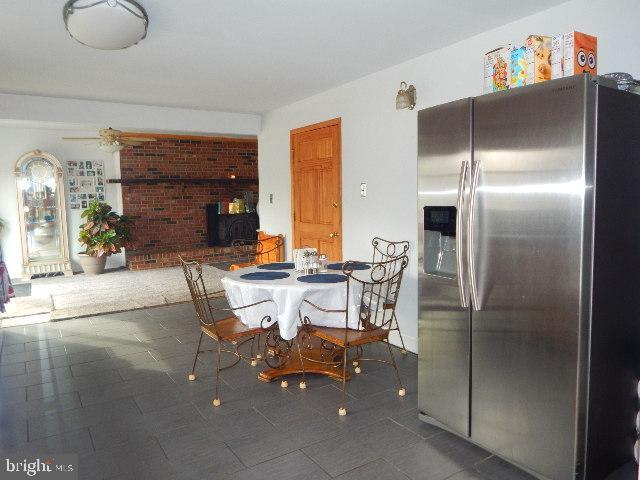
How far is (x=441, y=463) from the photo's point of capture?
236cm

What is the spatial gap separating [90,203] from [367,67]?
19.5 ft

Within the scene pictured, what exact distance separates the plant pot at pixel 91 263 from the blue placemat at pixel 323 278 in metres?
5.69

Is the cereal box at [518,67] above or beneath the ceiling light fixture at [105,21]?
beneath

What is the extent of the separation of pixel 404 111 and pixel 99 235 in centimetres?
576

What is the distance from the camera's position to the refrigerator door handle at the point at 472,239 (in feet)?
7.39

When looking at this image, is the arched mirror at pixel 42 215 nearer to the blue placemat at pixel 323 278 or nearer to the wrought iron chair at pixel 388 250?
the wrought iron chair at pixel 388 250

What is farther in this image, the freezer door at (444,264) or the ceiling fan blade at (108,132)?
the ceiling fan blade at (108,132)

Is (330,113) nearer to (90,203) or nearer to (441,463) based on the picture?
(441,463)

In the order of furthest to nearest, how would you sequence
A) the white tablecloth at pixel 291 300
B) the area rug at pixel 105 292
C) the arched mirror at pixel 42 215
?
the arched mirror at pixel 42 215, the area rug at pixel 105 292, the white tablecloth at pixel 291 300

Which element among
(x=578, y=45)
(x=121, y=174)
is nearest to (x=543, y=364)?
(x=578, y=45)

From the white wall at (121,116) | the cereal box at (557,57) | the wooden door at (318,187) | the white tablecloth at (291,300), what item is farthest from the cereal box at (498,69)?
the white wall at (121,116)

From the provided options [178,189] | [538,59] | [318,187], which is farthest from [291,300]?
[178,189]

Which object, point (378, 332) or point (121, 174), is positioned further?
point (121, 174)

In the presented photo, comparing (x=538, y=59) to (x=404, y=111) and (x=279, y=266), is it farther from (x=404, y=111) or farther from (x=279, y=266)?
(x=279, y=266)
